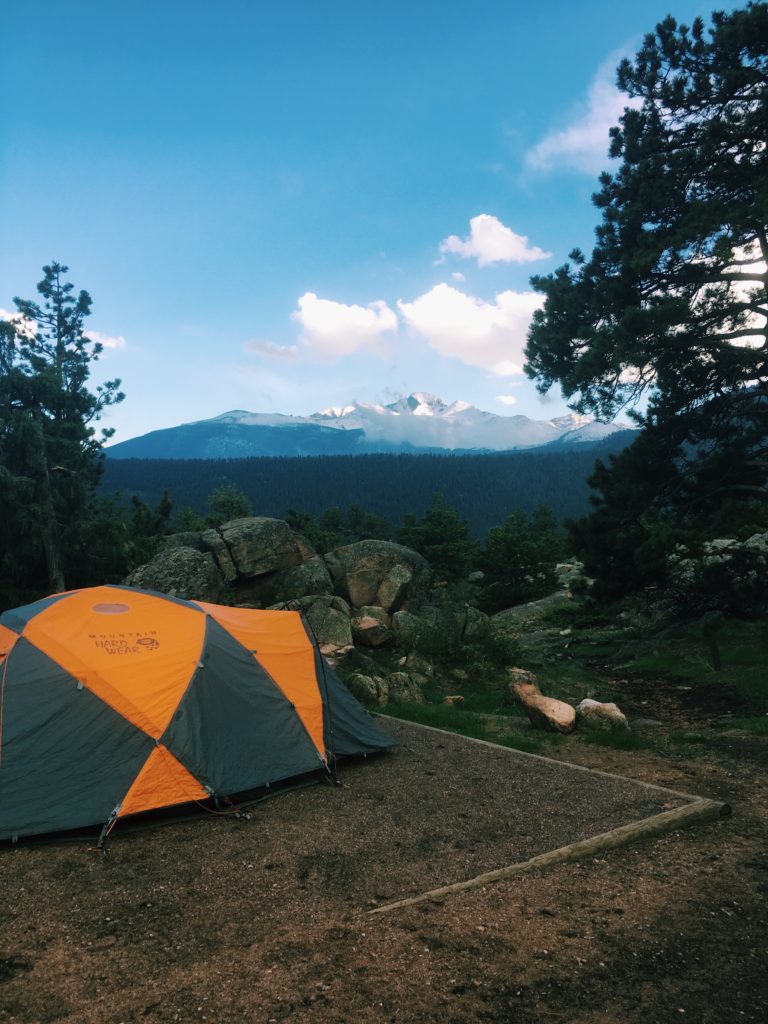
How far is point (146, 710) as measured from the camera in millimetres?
6742

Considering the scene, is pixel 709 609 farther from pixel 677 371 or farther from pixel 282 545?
pixel 282 545

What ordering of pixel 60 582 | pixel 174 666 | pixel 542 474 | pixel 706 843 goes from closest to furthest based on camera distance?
pixel 706 843 < pixel 174 666 < pixel 60 582 < pixel 542 474

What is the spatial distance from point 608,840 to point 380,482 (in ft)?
536

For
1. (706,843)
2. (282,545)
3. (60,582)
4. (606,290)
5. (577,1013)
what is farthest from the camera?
(60,582)

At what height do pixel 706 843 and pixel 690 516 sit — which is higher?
pixel 690 516

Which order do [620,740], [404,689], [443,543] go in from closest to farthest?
1. [620,740]
2. [404,689]
3. [443,543]

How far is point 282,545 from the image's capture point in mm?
21688

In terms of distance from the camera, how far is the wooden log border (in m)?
5.04

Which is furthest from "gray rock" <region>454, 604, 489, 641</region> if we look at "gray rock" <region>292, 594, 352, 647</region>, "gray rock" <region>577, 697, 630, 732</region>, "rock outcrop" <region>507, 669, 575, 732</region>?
"gray rock" <region>577, 697, 630, 732</region>

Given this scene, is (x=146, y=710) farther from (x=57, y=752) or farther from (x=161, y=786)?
(x=57, y=752)

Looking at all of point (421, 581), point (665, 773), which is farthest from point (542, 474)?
point (665, 773)

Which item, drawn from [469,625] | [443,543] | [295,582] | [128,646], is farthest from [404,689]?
[443,543]

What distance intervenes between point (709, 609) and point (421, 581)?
9.13 m

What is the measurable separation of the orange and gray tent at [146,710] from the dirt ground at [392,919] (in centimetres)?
38
